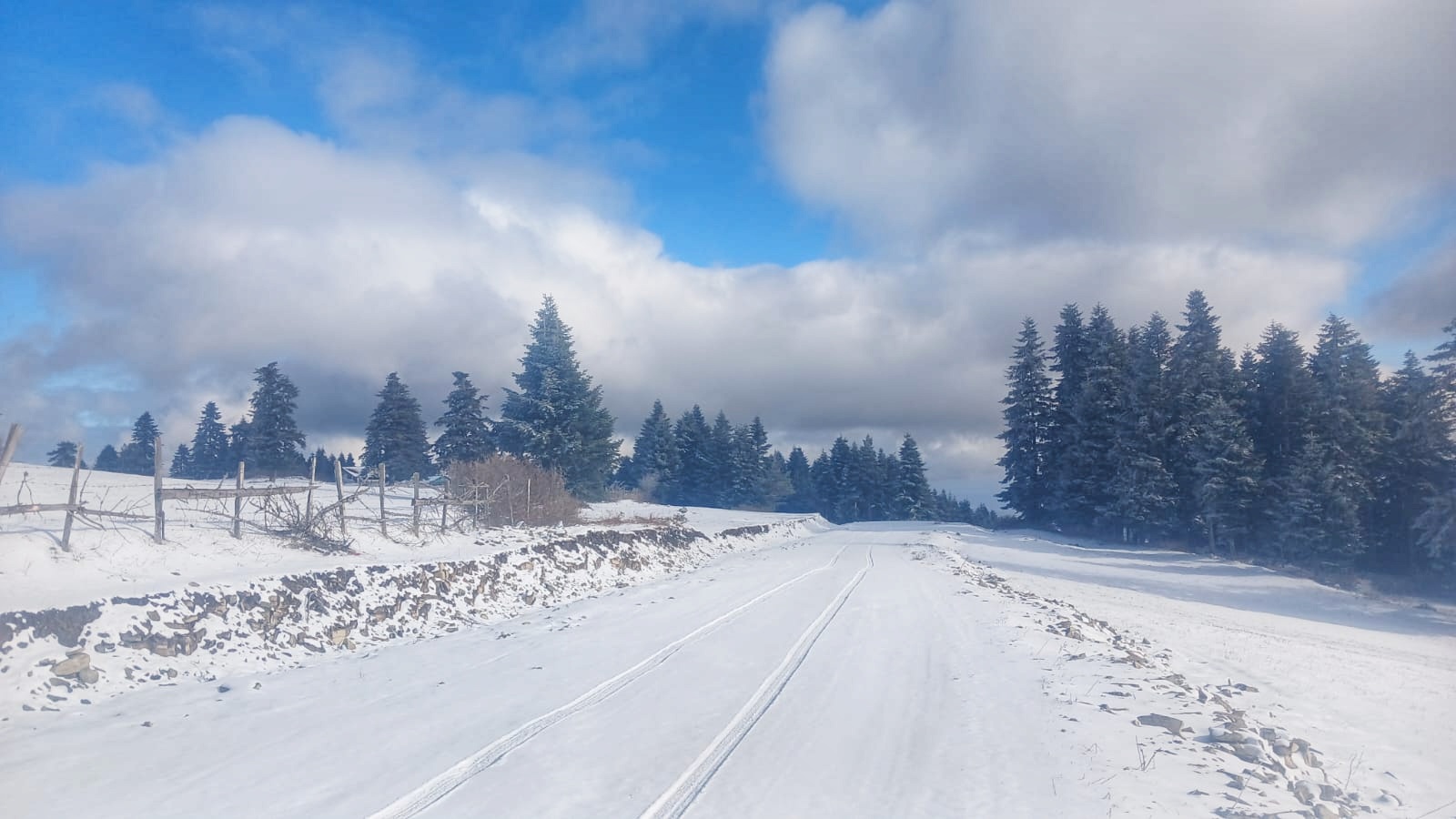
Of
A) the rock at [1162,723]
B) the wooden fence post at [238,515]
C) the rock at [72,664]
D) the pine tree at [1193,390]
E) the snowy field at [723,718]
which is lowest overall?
the snowy field at [723,718]

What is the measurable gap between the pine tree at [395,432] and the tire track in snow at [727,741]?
49334 millimetres

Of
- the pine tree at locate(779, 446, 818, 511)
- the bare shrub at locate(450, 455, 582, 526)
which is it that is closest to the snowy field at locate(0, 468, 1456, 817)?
the bare shrub at locate(450, 455, 582, 526)

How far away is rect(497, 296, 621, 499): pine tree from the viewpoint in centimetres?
4425

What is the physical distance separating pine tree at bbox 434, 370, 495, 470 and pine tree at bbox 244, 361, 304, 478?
8986 millimetres

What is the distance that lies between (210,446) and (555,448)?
126 feet

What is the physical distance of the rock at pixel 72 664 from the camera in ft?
30.2

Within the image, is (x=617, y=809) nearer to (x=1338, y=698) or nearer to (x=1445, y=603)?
(x=1338, y=698)

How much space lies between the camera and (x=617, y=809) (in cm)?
613

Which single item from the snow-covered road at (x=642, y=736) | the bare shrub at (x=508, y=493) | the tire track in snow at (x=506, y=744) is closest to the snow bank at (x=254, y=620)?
the snow-covered road at (x=642, y=736)

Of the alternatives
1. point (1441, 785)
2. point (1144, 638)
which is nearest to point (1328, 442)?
point (1144, 638)

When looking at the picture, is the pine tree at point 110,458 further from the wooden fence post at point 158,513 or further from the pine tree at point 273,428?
the wooden fence post at point 158,513

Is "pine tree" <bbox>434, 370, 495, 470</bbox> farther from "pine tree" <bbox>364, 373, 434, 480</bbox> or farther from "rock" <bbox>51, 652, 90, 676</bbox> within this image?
"rock" <bbox>51, 652, 90, 676</bbox>

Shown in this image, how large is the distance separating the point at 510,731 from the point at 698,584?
14099mm

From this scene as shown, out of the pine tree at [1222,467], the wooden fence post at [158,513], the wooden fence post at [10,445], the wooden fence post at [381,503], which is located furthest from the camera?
the pine tree at [1222,467]
